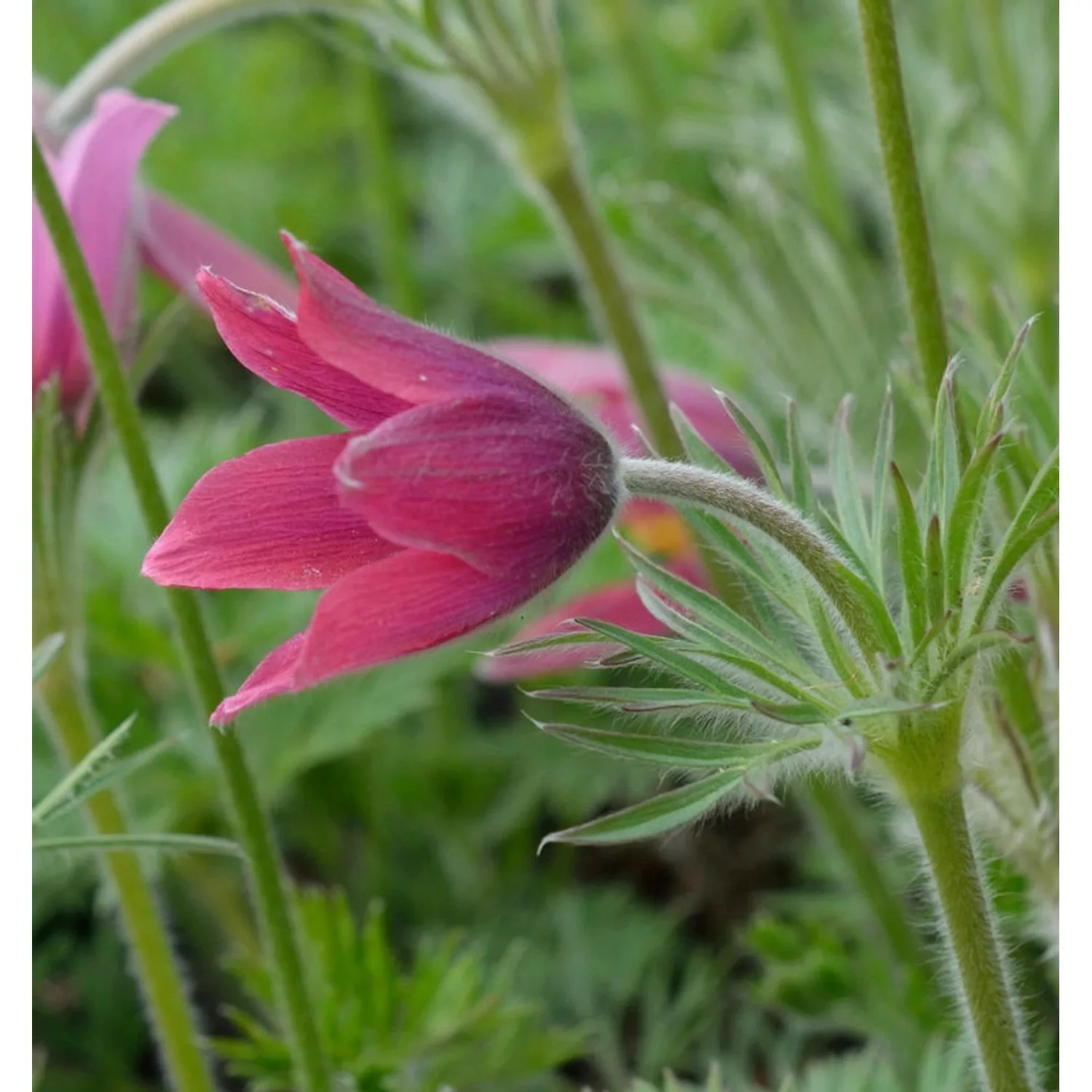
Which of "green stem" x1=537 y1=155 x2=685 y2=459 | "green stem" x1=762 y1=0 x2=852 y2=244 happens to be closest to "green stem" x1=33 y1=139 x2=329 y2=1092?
"green stem" x1=537 y1=155 x2=685 y2=459

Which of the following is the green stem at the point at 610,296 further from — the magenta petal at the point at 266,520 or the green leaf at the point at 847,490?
the magenta petal at the point at 266,520

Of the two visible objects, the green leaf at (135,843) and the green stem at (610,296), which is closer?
the green leaf at (135,843)

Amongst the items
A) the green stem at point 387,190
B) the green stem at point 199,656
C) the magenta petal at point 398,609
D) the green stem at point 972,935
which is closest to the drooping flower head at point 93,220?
the green stem at point 199,656

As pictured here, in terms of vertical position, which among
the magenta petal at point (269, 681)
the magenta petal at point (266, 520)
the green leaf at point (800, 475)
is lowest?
the green leaf at point (800, 475)

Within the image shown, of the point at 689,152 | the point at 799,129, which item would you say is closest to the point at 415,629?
the point at 799,129

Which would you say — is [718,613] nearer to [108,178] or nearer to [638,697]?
[638,697]
